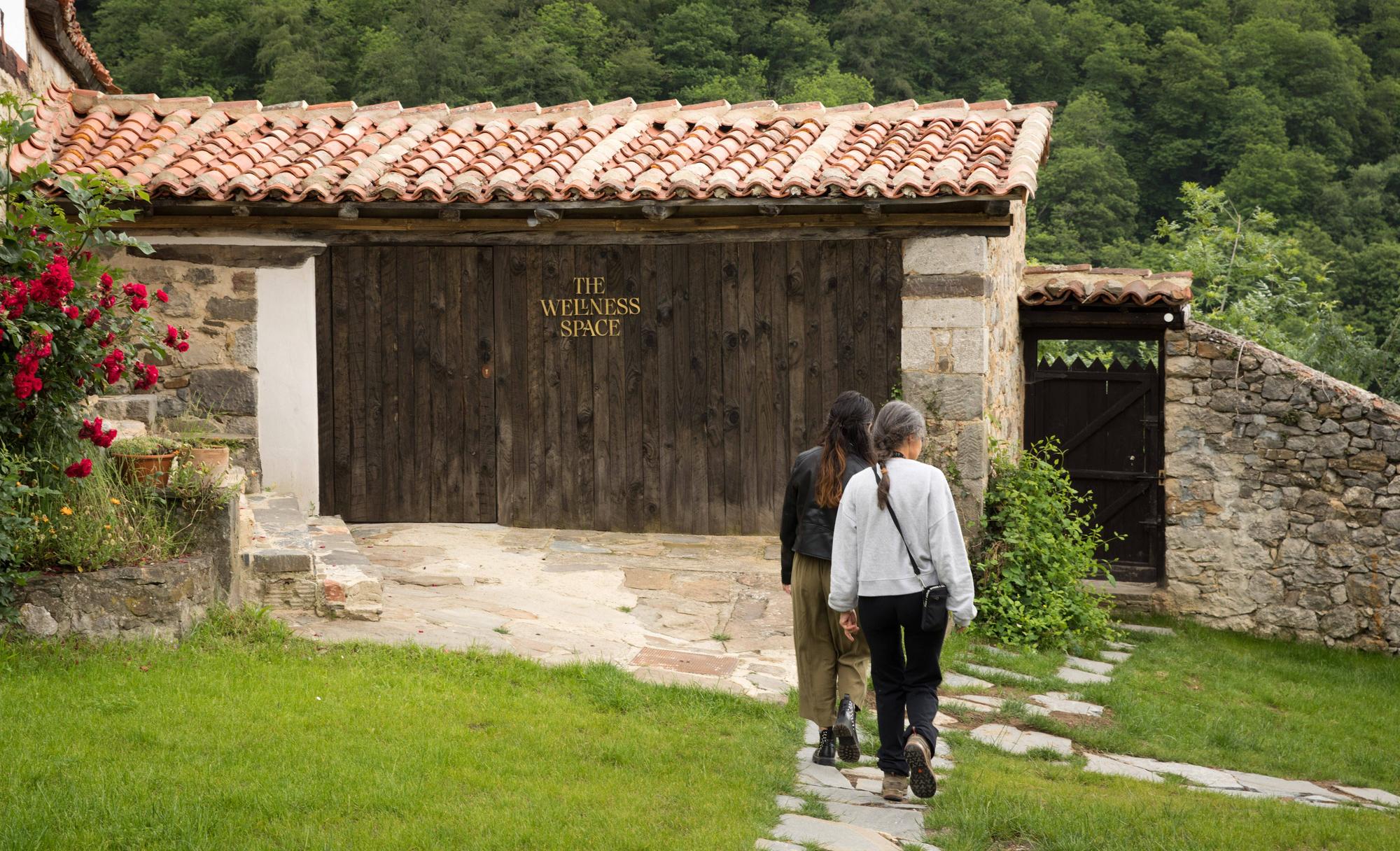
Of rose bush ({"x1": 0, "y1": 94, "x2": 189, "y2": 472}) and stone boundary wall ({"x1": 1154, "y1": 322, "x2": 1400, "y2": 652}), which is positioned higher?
rose bush ({"x1": 0, "y1": 94, "x2": 189, "y2": 472})

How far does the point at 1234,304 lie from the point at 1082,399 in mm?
9711

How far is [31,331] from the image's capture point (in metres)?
5.23

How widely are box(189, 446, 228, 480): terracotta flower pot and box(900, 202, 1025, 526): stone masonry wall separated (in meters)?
4.00

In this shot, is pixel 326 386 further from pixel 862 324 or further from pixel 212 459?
pixel 862 324

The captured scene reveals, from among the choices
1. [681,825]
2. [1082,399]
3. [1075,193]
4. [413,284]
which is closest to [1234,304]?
[1075,193]

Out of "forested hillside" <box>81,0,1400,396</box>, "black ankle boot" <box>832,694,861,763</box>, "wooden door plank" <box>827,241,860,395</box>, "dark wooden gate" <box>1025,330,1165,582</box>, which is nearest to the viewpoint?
"black ankle boot" <box>832,694,861,763</box>

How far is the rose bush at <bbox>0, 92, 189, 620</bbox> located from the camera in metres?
5.15

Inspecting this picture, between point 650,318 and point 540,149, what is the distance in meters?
1.45

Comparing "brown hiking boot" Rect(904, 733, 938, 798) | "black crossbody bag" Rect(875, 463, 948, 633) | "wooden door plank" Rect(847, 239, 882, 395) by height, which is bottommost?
"brown hiking boot" Rect(904, 733, 938, 798)

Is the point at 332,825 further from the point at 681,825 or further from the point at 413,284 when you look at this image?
the point at 413,284

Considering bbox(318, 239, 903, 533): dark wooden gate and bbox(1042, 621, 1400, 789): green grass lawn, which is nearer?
bbox(1042, 621, 1400, 789): green grass lawn

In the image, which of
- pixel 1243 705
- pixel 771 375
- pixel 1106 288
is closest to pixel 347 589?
pixel 771 375

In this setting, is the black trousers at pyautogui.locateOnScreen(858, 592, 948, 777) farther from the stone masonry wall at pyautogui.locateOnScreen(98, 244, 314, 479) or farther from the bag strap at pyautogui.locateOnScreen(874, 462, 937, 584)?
the stone masonry wall at pyautogui.locateOnScreen(98, 244, 314, 479)

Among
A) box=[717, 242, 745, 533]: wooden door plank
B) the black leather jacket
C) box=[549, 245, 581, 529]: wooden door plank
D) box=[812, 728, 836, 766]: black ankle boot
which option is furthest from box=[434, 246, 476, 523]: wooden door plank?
box=[812, 728, 836, 766]: black ankle boot
